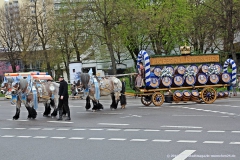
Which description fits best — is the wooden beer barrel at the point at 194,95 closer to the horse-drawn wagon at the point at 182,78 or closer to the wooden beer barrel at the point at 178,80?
the horse-drawn wagon at the point at 182,78

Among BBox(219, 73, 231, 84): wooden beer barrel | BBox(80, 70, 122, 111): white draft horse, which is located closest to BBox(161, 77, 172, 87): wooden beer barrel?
BBox(80, 70, 122, 111): white draft horse

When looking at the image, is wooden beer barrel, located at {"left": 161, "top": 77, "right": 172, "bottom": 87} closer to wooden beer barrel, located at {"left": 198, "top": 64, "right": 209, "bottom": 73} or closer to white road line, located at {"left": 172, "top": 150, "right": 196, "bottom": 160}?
wooden beer barrel, located at {"left": 198, "top": 64, "right": 209, "bottom": 73}

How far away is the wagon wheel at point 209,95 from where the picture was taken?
66.8 ft

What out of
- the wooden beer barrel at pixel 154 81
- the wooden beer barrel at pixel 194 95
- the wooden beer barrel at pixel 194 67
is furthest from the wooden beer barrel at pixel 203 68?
the wooden beer barrel at pixel 154 81

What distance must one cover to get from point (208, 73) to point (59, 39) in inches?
1087

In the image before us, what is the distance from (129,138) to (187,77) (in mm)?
9775

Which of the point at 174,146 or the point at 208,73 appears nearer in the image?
the point at 174,146

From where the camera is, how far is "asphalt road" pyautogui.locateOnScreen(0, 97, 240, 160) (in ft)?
28.8

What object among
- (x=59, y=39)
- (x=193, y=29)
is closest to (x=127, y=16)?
(x=193, y=29)

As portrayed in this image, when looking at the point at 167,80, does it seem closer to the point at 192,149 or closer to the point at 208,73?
the point at 208,73

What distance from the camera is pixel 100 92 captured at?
755 inches

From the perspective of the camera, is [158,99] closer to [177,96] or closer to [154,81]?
[177,96]

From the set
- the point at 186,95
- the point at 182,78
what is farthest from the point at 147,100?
the point at 182,78

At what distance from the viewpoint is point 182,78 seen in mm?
19781
